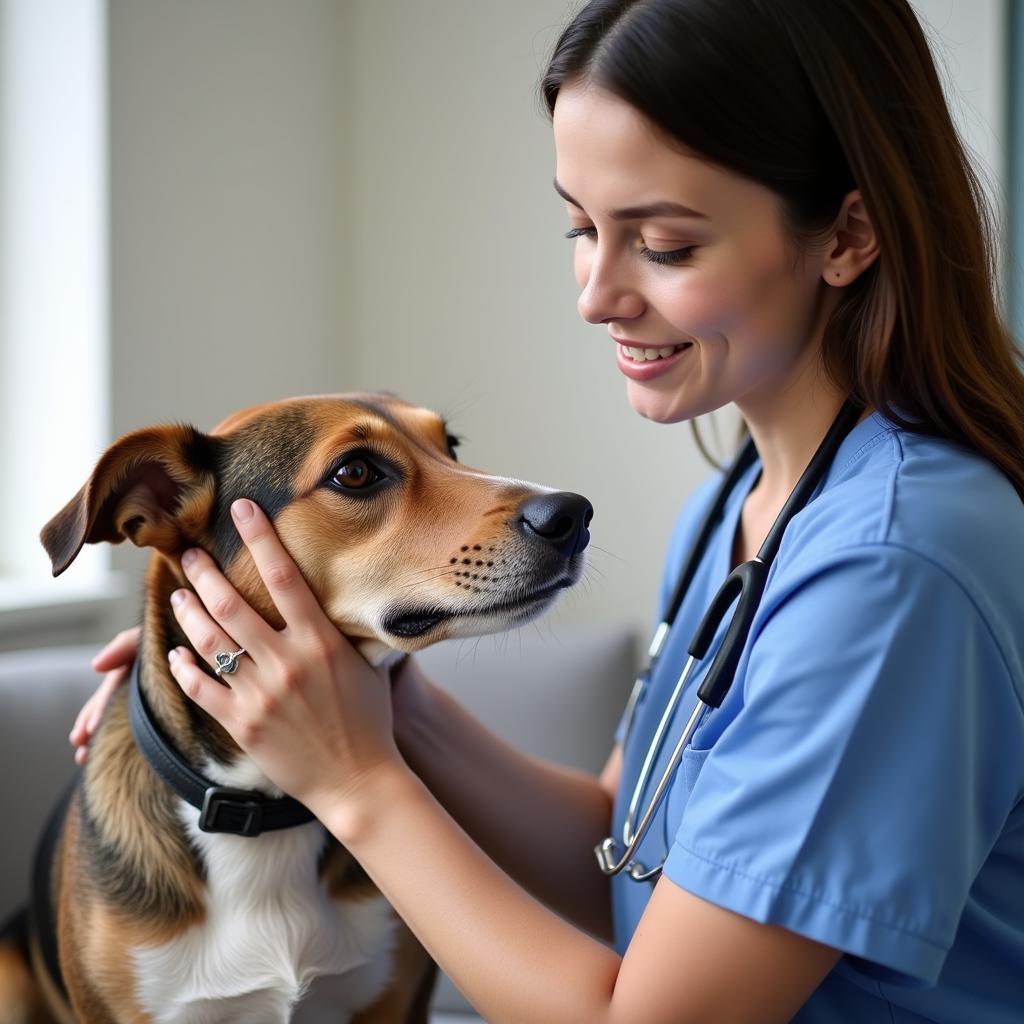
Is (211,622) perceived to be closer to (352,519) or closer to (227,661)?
(227,661)

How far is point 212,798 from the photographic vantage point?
1188 millimetres

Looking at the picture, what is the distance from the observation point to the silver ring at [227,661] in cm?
113

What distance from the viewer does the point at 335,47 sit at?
3.13 meters

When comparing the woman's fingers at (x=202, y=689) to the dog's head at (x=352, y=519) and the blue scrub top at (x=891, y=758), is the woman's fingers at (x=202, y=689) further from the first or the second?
the blue scrub top at (x=891, y=758)

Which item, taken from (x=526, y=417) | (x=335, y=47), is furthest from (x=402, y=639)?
(x=335, y=47)

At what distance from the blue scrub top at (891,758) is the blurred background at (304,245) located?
150 centimetres

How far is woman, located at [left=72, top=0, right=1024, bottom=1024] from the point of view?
841mm

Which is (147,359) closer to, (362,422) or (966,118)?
(362,422)

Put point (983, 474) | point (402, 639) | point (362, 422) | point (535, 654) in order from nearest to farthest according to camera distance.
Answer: point (983, 474) < point (402, 639) < point (362, 422) < point (535, 654)

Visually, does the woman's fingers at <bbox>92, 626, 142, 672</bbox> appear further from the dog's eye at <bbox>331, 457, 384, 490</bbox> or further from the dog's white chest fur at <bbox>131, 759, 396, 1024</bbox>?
the dog's eye at <bbox>331, 457, 384, 490</bbox>

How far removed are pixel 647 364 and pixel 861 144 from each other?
0.29 meters

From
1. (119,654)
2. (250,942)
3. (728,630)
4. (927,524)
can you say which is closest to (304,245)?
(119,654)

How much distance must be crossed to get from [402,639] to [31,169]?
67.6 inches

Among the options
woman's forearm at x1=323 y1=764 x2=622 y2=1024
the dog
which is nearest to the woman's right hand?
the dog
